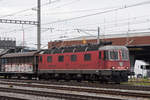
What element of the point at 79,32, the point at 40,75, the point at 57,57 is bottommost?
the point at 40,75

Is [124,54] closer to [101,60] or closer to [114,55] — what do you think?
[114,55]

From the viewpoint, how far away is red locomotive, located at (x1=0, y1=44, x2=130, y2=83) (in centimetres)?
2536

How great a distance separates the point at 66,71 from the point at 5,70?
1313 centimetres

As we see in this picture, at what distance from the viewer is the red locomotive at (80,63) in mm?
25359

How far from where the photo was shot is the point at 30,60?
34.6 meters

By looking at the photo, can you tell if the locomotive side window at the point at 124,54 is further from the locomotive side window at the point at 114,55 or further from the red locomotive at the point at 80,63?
the locomotive side window at the point at 114,55

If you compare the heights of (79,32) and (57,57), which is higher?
(79,32)

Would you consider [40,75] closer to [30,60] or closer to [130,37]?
[30,60]

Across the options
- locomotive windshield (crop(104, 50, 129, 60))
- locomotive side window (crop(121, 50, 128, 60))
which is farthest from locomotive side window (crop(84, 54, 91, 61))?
locomotive side window (crop(121, 50, 128, 60))

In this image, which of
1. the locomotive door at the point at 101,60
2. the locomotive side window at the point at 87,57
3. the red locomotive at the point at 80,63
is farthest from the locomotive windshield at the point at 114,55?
the locomotive side window at the point at 87,57

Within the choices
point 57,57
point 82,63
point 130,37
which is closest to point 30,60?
point 57,57

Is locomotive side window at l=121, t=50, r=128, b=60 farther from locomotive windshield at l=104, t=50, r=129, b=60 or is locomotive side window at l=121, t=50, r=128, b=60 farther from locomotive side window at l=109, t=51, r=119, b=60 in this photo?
locomotive side window at l=109, t=51, r=119, b=60

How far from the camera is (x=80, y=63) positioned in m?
27.5

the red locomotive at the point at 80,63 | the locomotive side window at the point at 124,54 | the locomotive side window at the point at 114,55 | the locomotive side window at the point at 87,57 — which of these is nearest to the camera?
the red locomotive at the point at 80,63
